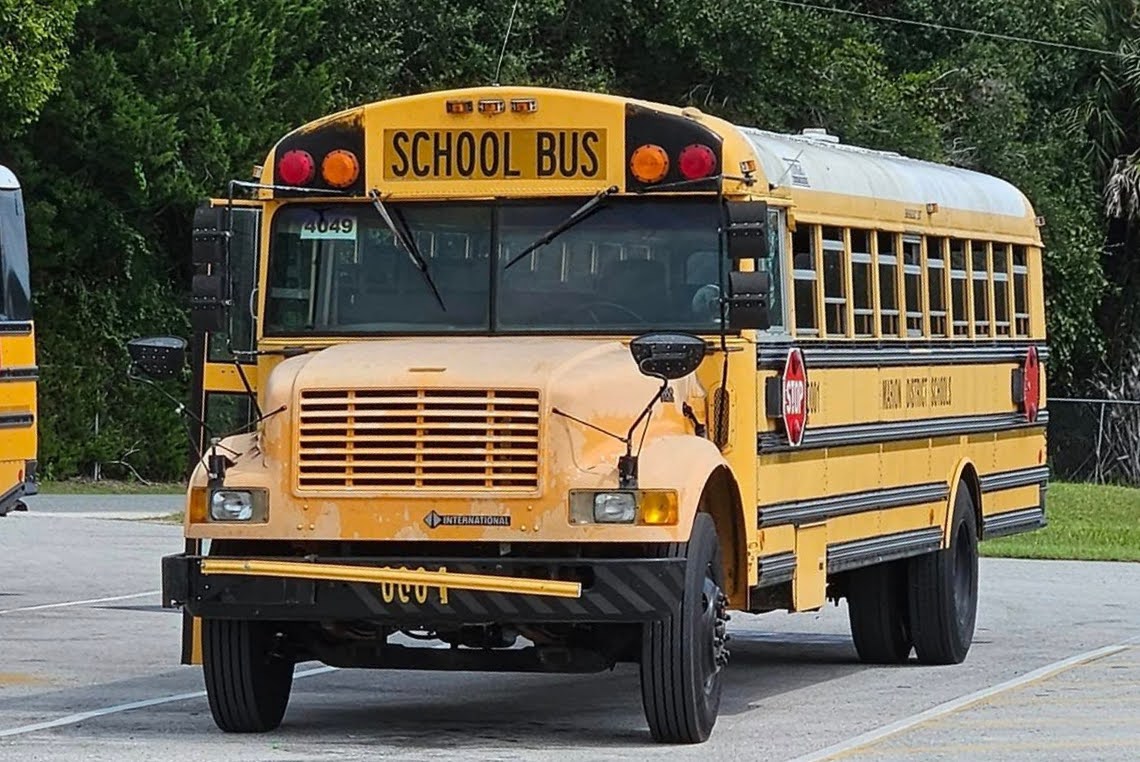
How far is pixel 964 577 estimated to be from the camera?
14812 mm

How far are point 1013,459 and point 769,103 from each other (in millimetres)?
19961

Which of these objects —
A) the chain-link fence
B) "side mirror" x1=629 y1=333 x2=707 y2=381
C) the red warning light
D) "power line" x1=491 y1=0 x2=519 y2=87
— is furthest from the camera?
the chain-link fence

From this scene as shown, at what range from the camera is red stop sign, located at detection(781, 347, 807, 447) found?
11.5 metres

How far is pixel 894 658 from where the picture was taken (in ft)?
47.0

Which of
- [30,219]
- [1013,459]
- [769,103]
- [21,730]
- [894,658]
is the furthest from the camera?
[769,103]

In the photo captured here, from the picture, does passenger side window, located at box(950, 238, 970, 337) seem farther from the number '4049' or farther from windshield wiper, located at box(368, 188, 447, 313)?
the number '4049'

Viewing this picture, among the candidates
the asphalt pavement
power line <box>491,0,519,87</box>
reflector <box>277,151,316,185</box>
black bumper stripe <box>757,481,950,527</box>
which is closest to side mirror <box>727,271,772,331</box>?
black bumper stripe <box>757,481,950,527</box>

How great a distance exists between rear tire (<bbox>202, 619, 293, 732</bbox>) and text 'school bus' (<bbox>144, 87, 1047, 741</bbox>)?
0.01 metres

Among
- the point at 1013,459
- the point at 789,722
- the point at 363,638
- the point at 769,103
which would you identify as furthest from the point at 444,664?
the point at 769,103

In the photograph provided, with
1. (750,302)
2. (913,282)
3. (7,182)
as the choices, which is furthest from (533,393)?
(7,182)

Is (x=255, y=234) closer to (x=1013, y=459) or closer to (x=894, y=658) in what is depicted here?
(x=894, y=658)

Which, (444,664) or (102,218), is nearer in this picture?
(444,664)

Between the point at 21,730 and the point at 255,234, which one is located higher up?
the point at 255,234

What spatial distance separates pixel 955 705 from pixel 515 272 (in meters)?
2.90
